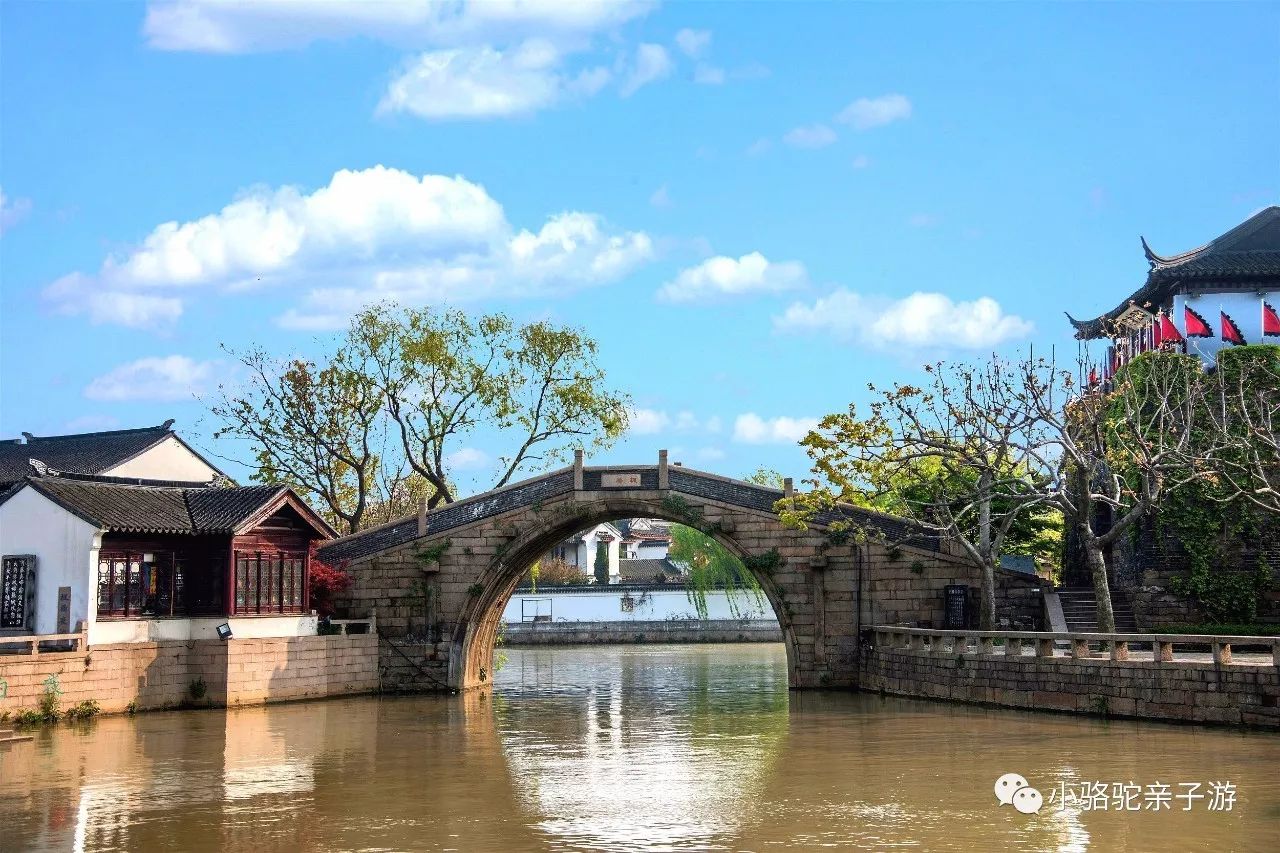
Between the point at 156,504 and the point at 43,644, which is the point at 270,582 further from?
the point at 43,644

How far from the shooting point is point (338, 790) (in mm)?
15992

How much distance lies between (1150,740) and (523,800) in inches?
316

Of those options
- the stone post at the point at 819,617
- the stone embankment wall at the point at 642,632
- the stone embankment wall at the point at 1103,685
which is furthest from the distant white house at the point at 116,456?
the stone embankment wall at the point at 642,632

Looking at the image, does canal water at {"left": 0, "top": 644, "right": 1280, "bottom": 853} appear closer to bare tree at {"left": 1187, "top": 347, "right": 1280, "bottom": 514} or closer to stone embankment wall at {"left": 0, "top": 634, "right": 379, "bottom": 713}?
stone embankment wall at {"left": 0, "top": 634, "right": 379, "bottom": 713}

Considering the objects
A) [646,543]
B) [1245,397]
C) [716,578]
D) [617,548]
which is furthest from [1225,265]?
[646,543]

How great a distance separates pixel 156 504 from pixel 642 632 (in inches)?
1279

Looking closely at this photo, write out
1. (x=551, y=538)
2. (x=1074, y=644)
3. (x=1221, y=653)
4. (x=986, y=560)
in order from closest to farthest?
1. (x=1221, y=653)
2. (x=1074, y=644)
3. (x=986, y=560)
4. (x=551, y=538)

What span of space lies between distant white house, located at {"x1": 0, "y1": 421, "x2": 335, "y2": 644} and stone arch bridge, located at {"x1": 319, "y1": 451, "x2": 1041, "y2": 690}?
7.22 ft

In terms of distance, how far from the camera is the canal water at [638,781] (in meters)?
12.9

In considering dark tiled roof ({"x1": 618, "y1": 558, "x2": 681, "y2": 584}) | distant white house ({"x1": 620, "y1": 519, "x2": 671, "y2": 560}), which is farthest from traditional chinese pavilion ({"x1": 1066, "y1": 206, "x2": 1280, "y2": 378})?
distant white house ({"x1": 620, "y1": 519, "x2": 671, "y2": 560})

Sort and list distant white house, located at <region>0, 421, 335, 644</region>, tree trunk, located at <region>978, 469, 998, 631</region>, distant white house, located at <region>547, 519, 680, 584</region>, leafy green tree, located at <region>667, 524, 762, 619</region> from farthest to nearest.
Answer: distant white house, located at <region>547, 519, 680, 584</region>
leafy green tree, located at <region>667, 524, 762, 619</region>
tree trunk, located at <region>978, 469, 998, 631</region>
distant white house, located at <region>0, 421, 335, 644</region>

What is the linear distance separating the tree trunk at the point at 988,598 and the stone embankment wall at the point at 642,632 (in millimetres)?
28858

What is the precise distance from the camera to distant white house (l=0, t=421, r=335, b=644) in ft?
78.3

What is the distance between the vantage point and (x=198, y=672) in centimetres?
2552
